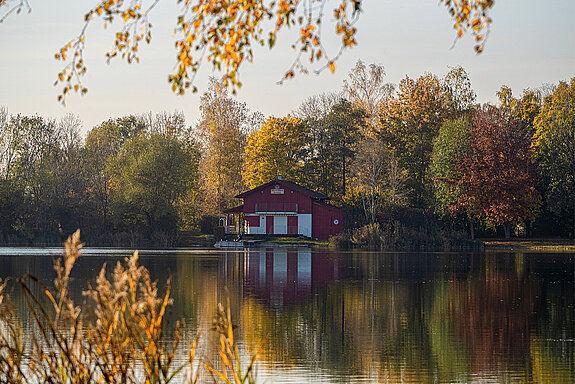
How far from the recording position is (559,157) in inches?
2761

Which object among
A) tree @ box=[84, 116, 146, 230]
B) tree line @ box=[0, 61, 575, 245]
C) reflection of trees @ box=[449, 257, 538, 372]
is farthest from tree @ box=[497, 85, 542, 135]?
reflection of trees @ box=[449, 257, 538, 372]

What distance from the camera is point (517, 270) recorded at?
3794 cm

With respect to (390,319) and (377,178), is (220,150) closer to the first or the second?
(377,178)

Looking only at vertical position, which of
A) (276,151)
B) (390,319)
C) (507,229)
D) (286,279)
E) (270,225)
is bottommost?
(390,319)

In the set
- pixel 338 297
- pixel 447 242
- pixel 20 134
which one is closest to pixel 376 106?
pixel 447 242

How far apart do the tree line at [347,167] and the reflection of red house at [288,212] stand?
7.29 ft

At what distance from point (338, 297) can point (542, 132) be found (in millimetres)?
54586

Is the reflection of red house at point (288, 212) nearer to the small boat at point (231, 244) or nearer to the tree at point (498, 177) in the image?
the small boat at point (231, 244)

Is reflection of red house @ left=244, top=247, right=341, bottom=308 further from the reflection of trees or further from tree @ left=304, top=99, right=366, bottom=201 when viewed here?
tree @ left=304, top=99, right=366, bottom=201

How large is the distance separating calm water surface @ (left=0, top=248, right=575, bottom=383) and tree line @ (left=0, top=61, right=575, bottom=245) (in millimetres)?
33017

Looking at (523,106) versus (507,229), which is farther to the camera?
(523,106)

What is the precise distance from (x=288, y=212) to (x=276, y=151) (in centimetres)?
738

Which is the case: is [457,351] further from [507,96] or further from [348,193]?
[507,96]

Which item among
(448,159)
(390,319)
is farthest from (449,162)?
(390,319)
